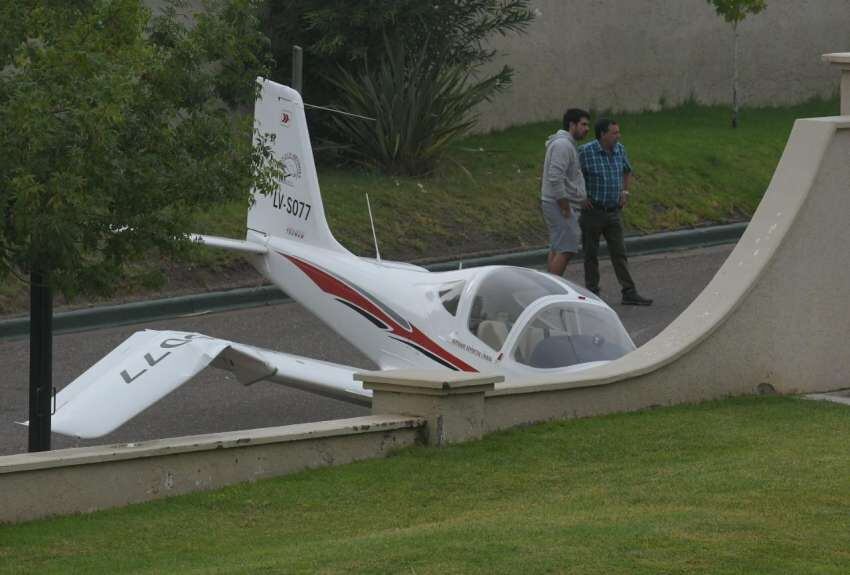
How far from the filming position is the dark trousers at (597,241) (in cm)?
1620

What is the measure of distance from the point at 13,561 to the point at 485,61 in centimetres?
1521

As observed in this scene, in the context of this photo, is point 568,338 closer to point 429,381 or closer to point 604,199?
point 429,381

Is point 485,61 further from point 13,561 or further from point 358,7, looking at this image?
point 13,561

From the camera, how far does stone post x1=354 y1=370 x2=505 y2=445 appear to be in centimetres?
966

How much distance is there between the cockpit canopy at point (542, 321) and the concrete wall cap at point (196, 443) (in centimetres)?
187

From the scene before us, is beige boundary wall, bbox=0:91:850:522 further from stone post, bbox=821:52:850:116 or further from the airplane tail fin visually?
the airplane tail fin

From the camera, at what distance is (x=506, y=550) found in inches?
272

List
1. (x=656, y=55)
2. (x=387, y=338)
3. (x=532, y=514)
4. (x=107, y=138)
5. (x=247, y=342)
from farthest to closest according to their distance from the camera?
(x=656, y=55)
(x=247, y=342)
(x=387, y=338)
(x=107, y=138)
(x=532, y=514)

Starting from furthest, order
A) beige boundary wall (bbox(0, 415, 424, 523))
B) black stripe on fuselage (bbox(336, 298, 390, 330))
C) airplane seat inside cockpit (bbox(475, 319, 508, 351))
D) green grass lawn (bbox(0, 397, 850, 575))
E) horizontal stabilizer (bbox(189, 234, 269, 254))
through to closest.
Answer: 1. horizontal stabilizer (bbox(189, 234, 269, 254))
2. black stripe on fuselage (bbox(336, 298, 390, 330))
3. airplane seat inside cockpit (bbox(475, 319, 508, 351))
4. beige boundary wall (bbox(0, 415, 424, 523))
5. green grass lawn (bbox(0, 397, 850, 575))

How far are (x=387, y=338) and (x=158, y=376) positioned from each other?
6.68ft

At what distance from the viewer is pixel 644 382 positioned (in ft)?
35.7

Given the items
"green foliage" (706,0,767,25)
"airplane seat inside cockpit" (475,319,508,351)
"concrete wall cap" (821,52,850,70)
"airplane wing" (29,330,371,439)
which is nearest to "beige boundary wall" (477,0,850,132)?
"green foliage" (706,0,767,25)

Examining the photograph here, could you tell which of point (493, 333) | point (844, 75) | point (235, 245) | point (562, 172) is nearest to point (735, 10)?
point (562, 172)

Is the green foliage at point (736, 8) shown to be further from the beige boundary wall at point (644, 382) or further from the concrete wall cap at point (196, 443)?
the concrete wall cap at point (196, 443)
